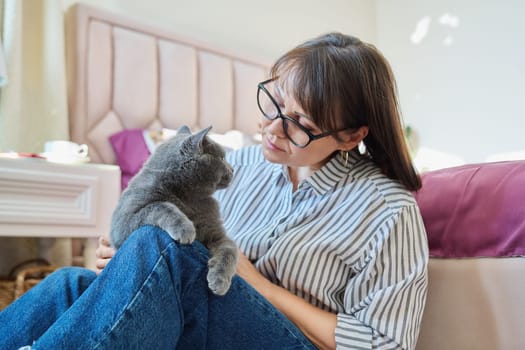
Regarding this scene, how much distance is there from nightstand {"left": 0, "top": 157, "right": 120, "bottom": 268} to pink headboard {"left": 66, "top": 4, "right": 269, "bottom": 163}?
1.40ft

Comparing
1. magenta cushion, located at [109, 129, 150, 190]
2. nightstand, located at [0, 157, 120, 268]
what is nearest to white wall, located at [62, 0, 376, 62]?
magenta cushion, located at [109, 129, 150, 190]

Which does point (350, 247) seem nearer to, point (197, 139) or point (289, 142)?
point (289, 142)

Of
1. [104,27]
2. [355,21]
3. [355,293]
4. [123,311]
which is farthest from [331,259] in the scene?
[355,21]

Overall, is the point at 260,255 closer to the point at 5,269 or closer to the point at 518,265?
the point at 518,265

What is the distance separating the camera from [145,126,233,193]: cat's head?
3.08 ft

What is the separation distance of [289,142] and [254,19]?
1.99 metres

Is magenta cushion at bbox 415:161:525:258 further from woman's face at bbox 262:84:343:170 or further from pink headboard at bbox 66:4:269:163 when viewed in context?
pink headboard at bbox 66:4:269:163

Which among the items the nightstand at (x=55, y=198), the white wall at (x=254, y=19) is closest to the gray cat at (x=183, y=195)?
the nightstand at (x=55, y=198)

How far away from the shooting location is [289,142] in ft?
3.53

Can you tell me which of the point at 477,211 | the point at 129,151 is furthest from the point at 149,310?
the point at 129,151

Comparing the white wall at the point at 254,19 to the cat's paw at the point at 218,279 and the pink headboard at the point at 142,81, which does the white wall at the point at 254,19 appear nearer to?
the pink headboard at the point at 142,81

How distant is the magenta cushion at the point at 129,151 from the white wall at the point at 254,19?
642 mm

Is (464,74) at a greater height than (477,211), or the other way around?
(464,74)

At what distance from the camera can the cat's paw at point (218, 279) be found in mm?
771
